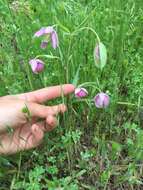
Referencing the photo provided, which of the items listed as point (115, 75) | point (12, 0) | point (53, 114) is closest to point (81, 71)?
point (115, 75)

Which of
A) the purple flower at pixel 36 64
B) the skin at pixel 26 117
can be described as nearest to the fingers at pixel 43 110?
the skin at pixel 26 117

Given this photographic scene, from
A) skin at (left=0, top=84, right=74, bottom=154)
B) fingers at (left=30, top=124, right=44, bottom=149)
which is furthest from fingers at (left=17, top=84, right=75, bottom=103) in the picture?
fingers at (left=30, top=124, right=44, bottom=149)

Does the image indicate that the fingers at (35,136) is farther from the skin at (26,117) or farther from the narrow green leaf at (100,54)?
the narrow green leaf at (100,54)

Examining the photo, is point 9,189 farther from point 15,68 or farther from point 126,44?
point 126,44

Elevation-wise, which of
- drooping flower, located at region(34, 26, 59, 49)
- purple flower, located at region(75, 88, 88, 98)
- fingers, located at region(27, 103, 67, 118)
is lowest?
fingers, located at region(27, 103, 67, 118)

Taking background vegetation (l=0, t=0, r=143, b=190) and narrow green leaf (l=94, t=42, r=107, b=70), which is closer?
narrow green leaf (l=94, t=42, r=107, b=70)

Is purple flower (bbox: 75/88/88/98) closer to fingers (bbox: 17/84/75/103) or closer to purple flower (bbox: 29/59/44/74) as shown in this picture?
fingers (bbox: 17/84/75/103)

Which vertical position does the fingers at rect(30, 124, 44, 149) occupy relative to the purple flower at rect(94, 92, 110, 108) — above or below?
below
